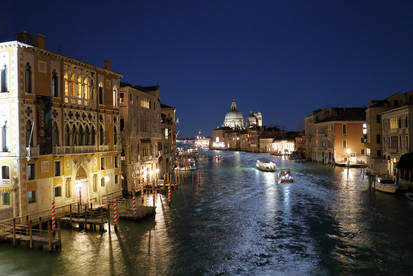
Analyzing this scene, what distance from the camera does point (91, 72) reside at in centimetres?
2816

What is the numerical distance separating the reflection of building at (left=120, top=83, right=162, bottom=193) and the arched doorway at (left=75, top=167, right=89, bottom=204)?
7.70m

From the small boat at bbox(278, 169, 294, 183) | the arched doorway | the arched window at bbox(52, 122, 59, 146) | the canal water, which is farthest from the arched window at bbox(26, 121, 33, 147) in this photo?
the small boat at bbox(278, 169, 294, 183)

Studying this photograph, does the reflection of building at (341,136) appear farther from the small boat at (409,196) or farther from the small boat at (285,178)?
the small boat at (409,196)

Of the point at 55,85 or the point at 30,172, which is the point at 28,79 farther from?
the point at 30,172

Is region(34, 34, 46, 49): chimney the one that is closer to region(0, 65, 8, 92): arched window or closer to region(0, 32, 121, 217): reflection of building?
region(0, 32, 121, 217): reflection of building

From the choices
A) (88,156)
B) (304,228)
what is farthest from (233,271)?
(88,156)

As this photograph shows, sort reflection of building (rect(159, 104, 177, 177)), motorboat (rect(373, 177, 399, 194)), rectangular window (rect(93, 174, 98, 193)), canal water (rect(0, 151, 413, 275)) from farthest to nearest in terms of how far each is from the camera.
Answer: reflection of building (rect(159, 104, 177, 177)) → motorboat (rect(373, 177, 399, 194)) → rectangular window (rect(93, 174, 98, 193)) → canal water (rect(0, 151, 413, 275))

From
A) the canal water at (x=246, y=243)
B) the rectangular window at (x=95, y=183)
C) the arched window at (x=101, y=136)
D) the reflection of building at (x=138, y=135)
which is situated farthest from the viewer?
the reflection of building at (x=138, y=135)

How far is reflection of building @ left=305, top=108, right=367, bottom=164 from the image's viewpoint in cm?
7462

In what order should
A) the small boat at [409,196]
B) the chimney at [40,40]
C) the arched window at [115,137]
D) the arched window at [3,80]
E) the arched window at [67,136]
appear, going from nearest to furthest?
the arched window at [3,80]
the chimney at [40,40]
the arched window at [67,136]
the arched window at [115,137]
the small boat at [409,196]

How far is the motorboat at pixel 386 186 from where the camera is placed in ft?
119

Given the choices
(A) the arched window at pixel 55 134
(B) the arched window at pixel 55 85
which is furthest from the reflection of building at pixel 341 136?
(B) the arched window at pixel 55 85

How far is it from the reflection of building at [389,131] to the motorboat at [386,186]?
4.25m

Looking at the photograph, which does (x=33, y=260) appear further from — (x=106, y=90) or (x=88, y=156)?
(x=106, y=90)
